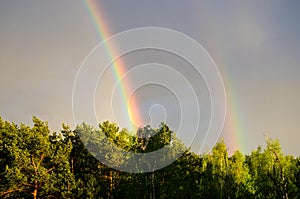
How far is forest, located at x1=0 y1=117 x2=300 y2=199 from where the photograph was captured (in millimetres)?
39406

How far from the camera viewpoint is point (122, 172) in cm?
5134

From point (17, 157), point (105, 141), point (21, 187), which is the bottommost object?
point (21, 187)

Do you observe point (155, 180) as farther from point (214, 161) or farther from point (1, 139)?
point (1, 139)

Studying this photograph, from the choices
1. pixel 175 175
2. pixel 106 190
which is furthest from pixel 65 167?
pixel 175 175

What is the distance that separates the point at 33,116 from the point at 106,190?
49.0ft

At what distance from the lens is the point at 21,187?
126 feet

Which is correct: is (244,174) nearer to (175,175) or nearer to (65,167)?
(175,175)

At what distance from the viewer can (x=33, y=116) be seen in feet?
147

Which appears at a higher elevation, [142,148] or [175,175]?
[142,148]

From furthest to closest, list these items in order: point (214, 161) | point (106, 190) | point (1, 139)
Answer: point (214, 161) → point (106, 190) → point (1, 139)

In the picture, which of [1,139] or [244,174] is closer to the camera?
[1,139]

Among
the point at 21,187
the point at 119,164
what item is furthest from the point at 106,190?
the point at 21,187

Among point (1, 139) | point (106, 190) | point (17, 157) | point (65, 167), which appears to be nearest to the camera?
point (17, 157)

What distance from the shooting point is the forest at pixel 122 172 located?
39.4m
